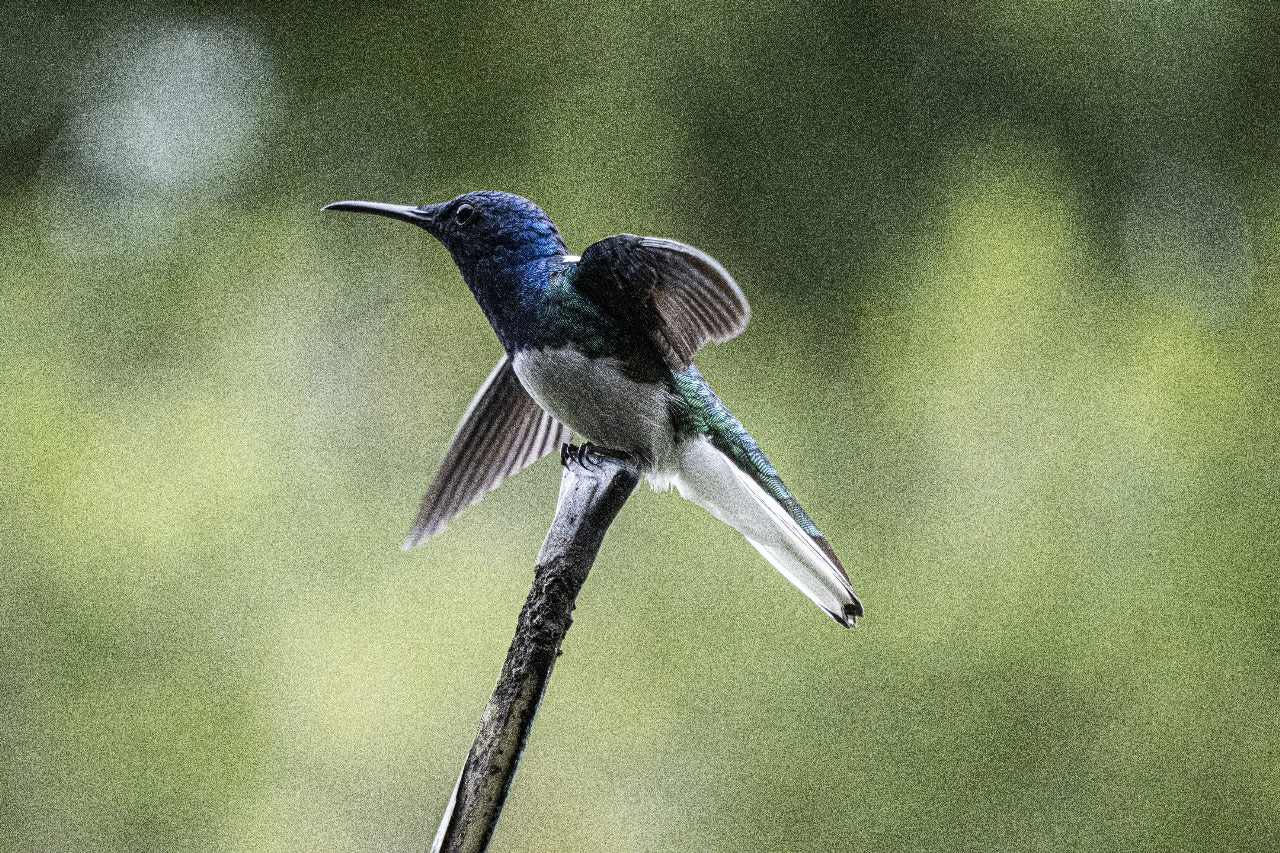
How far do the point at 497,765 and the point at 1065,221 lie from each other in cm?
153

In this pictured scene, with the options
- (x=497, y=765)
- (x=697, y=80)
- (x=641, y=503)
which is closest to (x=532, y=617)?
(x=497, y=765)

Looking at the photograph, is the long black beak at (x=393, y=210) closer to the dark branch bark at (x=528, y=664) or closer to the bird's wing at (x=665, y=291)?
the bird's wing at (x=665, y=291)

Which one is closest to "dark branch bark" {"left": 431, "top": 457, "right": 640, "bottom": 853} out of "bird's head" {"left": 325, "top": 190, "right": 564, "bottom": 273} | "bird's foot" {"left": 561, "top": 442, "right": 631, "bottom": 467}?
"bird's foot" {"left": 561, "top": 442, "right": 631, "bottom": 467}

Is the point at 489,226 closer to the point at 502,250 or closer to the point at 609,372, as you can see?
the point at 502,250

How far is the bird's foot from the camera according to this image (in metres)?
0.87

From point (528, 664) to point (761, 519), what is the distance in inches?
10.3

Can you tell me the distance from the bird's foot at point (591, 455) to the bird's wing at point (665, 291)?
0.09m

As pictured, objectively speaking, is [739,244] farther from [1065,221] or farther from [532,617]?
[532,617]

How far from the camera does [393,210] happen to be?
86 centimetres

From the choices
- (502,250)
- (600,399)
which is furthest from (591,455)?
(502,250)

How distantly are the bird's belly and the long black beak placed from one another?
14 centimetres

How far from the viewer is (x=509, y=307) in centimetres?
84

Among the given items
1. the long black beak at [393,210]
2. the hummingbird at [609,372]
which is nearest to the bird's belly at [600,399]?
the hummingbird at [609,372]

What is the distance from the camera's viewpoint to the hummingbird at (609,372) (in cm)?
79
